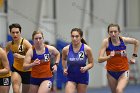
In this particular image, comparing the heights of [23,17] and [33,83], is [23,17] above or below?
above

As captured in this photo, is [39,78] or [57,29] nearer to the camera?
[39,78]

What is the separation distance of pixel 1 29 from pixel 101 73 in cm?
647

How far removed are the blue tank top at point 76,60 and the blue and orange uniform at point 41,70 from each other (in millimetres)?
483

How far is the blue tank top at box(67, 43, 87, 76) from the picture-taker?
912 cm

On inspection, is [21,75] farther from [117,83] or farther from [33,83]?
[117,83]

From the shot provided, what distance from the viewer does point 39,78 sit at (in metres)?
8.97

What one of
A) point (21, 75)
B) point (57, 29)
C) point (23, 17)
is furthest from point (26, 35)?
point (21, 75)

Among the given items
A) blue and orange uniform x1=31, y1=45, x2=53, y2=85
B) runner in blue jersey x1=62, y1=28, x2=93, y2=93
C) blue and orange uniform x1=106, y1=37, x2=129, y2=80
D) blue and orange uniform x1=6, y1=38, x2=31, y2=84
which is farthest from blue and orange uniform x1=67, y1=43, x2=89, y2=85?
blue and orange uniform x1=6, y1=38, x2=31, y2=84

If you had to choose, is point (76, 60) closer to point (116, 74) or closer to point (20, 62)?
point (116, 74)

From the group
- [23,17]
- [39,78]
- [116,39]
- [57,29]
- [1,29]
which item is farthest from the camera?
[57,29]

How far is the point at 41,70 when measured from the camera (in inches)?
353

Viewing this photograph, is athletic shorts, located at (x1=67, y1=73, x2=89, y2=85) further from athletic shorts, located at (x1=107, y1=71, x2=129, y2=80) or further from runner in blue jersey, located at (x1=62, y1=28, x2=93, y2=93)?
athletic shorts, located at (x1=107, y1=71, x2=129, y2=80)

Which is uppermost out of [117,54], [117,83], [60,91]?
[117,54]

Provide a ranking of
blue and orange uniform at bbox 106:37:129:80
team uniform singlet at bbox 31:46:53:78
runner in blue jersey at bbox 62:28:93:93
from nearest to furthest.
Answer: team uniform singlet at bbox 31:46:53:78 < runner in blue jersey at bbox 62:28:93:93 < blue and orange uniform at bbox 106:37:129:80
